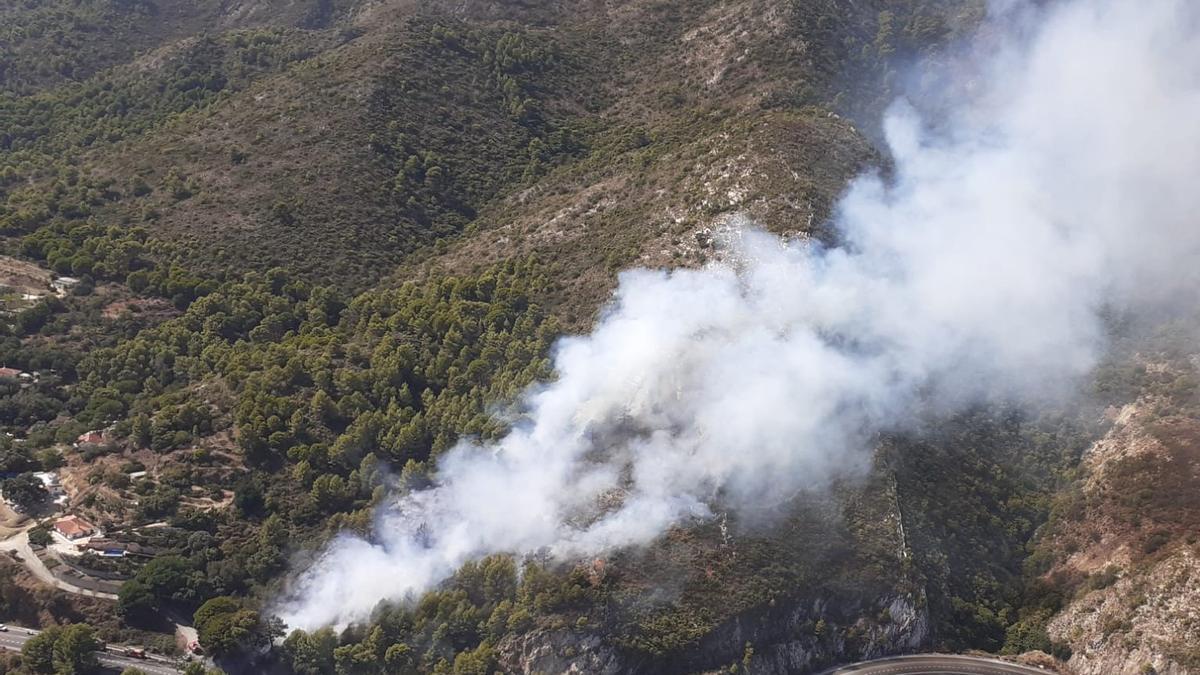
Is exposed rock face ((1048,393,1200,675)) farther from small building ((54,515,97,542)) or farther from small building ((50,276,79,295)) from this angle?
small building ((50,276,79,295))

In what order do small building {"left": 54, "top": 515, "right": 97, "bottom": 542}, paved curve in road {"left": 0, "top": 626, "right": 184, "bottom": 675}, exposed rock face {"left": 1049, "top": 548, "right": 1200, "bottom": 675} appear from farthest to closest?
small building {"left": 54, "top": 515, "right": 97, "bottom": 542} → paved curve in road {"left": 0, "top": 626, "right": 184, "bottom": 675} → exposed rock face {"left": 1049, "top": 548, "right": 1200, "bottom": 675}

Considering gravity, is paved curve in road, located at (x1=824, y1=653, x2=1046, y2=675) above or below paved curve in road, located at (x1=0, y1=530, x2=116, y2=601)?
below

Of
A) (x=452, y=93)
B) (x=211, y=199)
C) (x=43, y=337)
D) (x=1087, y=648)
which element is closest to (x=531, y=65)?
(x=452, y=93)

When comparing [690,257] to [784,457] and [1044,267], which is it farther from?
[1044,267]

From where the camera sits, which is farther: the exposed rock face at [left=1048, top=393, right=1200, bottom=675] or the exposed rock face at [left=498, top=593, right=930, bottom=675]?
the exposed rock face at [left=498, top=593, right=930, bottom=675]

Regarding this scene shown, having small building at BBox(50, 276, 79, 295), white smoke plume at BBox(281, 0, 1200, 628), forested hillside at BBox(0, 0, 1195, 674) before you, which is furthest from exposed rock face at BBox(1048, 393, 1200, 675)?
small building at BBox(50, 276, 79, 295)

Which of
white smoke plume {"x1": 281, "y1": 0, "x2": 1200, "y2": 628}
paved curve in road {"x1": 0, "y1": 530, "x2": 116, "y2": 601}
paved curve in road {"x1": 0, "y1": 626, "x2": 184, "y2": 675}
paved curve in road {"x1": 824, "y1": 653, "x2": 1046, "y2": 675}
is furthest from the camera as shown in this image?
white smoke plume {"x1": 281, "y1": 0, "x2": 1200, "y2": 628}

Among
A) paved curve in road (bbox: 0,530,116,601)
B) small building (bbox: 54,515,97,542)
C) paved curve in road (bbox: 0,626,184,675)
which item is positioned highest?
small building (bbox: 54,515,97,542)
